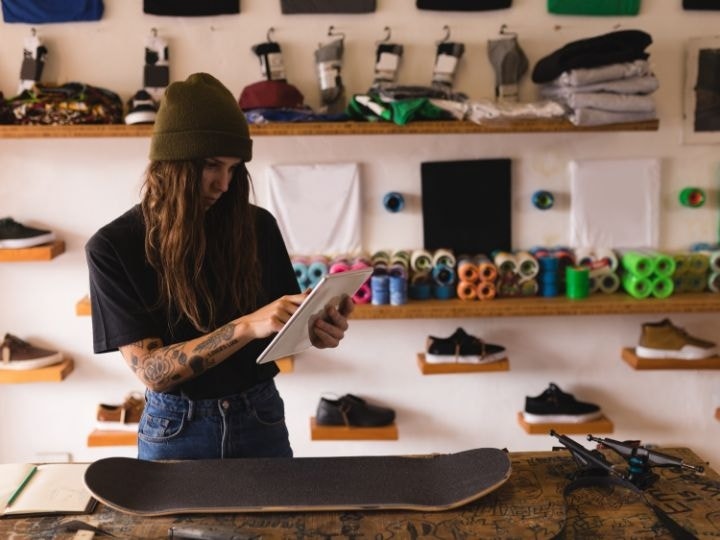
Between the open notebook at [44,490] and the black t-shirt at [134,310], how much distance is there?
0.88ft

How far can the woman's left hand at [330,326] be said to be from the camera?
1676 mm

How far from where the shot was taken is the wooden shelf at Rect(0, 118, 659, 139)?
2.63 m

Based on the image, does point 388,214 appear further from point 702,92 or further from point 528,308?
point 702,92

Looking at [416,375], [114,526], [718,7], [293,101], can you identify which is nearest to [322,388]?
[416,375]

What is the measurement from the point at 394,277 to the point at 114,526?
1.62 meters

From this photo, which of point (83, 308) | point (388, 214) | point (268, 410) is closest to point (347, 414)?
point (388, 214)

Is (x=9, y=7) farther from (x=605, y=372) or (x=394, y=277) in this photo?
(x=605, y=372)

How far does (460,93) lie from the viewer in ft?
9.13

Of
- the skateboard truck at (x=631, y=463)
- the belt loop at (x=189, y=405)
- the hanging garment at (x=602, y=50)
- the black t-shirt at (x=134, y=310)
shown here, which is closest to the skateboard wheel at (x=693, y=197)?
the hanging garment at (x=602, y=50)

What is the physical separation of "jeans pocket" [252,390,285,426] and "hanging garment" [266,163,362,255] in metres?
1.21

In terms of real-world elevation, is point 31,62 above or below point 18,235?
above

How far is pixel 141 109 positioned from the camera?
2684 mm

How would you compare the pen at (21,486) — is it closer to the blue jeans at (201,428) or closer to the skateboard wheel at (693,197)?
the blue jeans at (201,428)

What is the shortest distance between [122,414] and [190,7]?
162 centimetres
